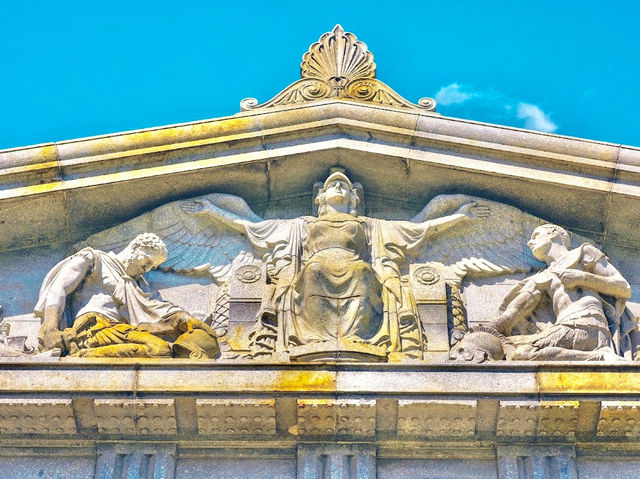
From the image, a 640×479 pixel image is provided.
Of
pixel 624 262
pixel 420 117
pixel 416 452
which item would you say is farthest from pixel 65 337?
pixel 624 262

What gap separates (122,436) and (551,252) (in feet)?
16.1

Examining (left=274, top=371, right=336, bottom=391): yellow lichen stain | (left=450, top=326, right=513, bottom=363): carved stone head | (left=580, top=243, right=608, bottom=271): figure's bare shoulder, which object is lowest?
(left=274, top=371, right=336, bottom=391): yellow lichen stain

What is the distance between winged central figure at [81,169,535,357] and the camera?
13.1 m

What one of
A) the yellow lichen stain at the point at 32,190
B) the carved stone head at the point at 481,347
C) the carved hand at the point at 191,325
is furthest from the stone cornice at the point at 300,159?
the carved stone head at the point at 481,347

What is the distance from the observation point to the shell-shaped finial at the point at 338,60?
15.8 meters

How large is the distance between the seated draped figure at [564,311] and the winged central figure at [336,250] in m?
0.44

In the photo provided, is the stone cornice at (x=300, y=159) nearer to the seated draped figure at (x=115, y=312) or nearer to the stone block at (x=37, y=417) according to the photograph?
the seated draped figure at (x=115, y=312)

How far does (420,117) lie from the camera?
14.8m

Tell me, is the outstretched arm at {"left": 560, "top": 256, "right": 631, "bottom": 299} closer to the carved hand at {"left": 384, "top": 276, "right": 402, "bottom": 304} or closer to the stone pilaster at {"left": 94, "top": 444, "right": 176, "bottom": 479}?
the carved hand at {"left": 384, "top": 276, "right": 402, "bottom": 304}

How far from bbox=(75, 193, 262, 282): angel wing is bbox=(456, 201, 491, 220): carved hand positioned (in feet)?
7.35

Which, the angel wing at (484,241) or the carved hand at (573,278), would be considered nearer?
the carved hand at (573,278)

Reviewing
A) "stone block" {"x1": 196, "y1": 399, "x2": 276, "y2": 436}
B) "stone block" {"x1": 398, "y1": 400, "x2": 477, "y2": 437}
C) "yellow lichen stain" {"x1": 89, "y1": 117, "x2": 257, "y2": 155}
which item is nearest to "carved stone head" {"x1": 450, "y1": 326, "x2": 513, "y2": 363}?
"stone block" {"x1": 398, "y1": 400, "x2": 477, "y2": 437}

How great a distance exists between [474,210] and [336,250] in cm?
181

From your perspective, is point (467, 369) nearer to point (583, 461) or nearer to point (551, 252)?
point (583, 461)
